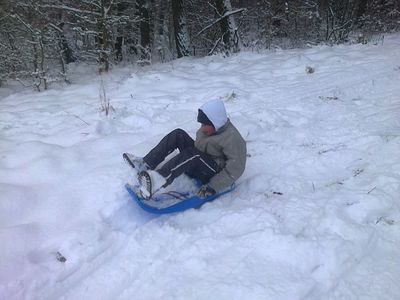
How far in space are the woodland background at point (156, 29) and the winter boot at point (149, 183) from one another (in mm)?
4844

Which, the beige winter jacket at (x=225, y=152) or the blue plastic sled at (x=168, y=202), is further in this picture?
the beige winter jacket at (x=225, y=152)

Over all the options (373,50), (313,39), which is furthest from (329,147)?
(313,39)

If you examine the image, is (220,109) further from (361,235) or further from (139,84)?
(139,84)

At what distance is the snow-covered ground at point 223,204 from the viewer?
10.1 ft

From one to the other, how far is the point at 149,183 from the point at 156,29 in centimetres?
1037

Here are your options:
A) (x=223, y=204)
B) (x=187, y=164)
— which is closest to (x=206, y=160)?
(x=187, y=164)

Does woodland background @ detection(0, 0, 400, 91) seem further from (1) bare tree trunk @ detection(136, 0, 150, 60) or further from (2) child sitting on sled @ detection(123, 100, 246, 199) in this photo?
(2) child sitting on sled @ detection(123, 100, 246, 199)

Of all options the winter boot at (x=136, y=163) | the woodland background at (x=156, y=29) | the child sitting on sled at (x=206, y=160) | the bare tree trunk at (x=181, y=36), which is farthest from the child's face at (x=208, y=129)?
the bare tree trunk at (x=181, y=36)

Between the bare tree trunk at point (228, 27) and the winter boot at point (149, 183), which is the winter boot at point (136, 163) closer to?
the winter boot at point (149, 183)

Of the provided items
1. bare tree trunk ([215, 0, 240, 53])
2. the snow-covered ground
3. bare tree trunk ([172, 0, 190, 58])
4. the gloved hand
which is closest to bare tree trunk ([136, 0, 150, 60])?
bare tree trunk ([172, 0, 190, 58])

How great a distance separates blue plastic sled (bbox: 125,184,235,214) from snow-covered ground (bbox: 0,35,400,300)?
8 cm

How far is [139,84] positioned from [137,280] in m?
4.60

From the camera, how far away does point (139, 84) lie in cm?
720

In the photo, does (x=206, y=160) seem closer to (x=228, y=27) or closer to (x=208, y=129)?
(x=208, y=129)
